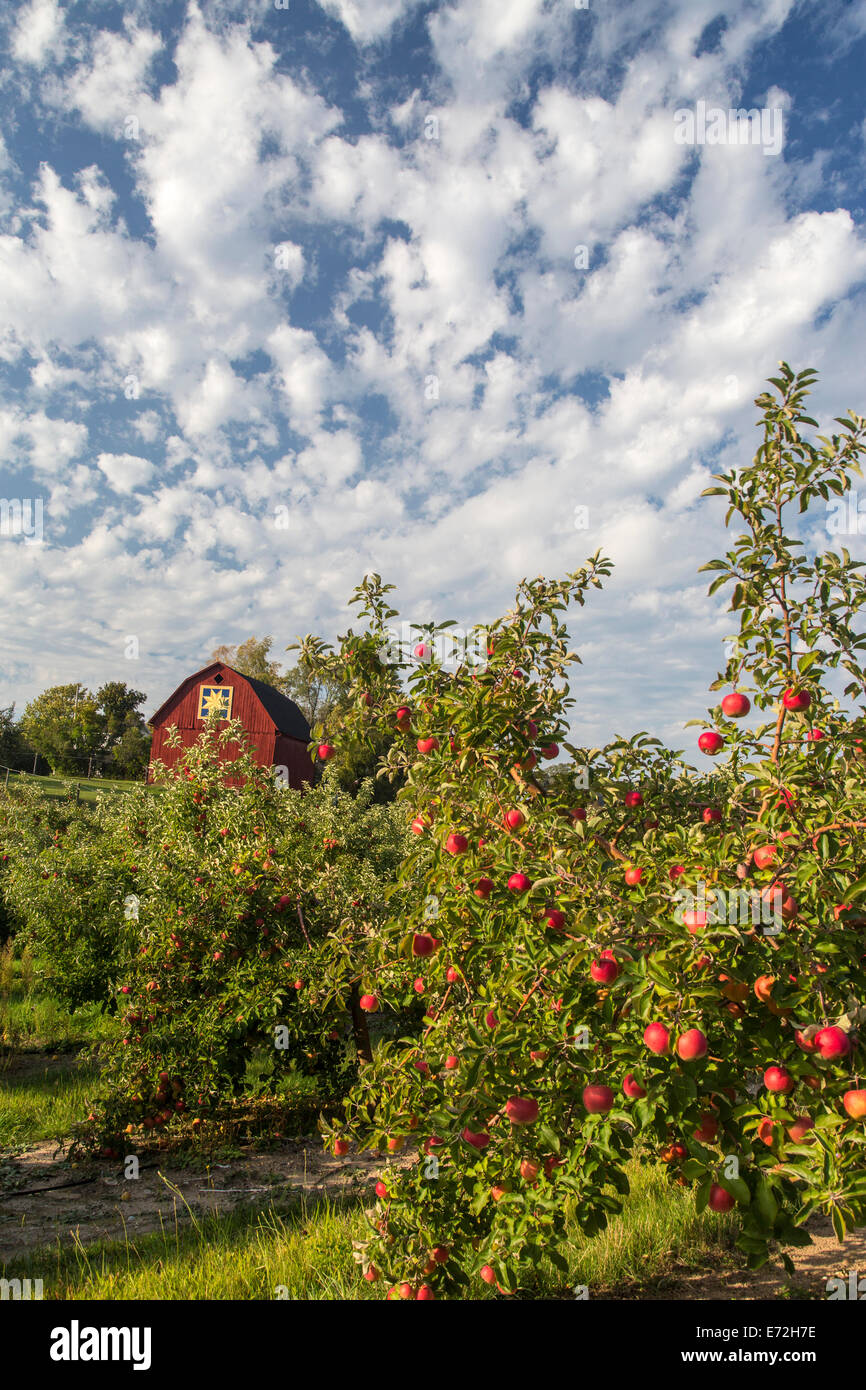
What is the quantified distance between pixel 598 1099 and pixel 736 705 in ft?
5.22

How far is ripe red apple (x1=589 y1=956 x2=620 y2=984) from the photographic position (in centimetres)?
209

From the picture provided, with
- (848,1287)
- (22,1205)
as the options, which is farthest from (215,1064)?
(848,1287)

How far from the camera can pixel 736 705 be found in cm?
297

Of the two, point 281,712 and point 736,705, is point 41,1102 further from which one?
point 281,712

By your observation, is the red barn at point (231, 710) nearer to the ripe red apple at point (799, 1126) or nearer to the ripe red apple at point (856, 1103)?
the ripe red apple at point (799, 1126)

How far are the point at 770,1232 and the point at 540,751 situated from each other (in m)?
1.91

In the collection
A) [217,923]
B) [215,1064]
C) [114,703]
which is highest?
[114,703]

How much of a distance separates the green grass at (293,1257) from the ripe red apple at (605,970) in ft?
5.99

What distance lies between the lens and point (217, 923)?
5.60 m

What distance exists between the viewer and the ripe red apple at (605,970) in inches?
82.3

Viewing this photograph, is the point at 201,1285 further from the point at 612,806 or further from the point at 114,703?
the point at 114,703

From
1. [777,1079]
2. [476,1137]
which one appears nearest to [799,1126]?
[777,1079]

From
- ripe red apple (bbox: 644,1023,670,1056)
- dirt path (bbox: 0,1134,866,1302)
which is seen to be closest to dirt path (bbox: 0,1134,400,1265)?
dirt path (bbox: 0,1134,866,1302)

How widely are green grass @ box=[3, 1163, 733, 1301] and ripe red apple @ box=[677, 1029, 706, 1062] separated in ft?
6.34
